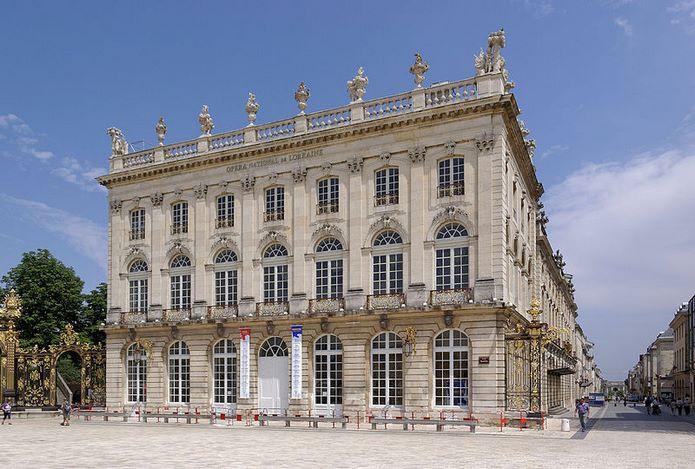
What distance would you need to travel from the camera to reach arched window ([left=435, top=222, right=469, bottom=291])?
36.5 metres

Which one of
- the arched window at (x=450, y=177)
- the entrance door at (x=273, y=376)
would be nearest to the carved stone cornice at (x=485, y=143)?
the arched window at (x=450, y=177)

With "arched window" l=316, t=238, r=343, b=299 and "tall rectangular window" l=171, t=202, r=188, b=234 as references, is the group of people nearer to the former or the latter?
"tall rectangular window" l=171, t=202, r=188, b=234

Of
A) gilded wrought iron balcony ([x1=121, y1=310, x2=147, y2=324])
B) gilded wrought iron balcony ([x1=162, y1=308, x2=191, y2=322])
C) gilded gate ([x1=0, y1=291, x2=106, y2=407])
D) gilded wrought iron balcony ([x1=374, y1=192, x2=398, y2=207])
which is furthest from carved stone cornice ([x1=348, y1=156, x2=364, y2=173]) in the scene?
gilded gate ([x1=0, y1=291, x2=106, y2=407])

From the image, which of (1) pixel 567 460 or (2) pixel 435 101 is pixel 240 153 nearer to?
(2) pixel 435 101

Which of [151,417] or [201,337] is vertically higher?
[201,337]

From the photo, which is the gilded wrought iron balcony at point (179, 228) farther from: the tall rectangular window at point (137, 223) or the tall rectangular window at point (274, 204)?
the tall rectangular window at point (274, 204)

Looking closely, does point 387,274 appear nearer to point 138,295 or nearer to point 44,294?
point 138,295

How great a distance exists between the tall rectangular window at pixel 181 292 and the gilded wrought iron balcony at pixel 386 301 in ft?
37.9

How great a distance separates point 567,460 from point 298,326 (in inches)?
794

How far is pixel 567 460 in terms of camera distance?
21.1 m

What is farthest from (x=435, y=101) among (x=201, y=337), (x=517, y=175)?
(x=201, y=337)

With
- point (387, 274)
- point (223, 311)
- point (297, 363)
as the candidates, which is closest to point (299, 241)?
A: point (387, 274)

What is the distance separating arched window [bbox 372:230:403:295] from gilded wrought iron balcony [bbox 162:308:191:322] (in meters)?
11.4

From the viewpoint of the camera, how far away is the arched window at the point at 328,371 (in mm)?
38688
